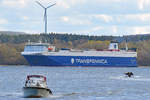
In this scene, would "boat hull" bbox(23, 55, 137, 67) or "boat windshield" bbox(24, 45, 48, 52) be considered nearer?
"boat hull" bbox(23, 55, 137, 67)

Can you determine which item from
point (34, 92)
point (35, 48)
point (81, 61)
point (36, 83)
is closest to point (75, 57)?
point (81, 61)

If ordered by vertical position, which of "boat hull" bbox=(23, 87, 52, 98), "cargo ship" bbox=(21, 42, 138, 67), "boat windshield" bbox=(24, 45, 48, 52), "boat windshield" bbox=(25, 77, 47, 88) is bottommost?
"boat hull" bbox=(23, 87, 52, 98)

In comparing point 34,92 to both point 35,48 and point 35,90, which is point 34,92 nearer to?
point 35,90

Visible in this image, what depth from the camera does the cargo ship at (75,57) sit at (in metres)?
181

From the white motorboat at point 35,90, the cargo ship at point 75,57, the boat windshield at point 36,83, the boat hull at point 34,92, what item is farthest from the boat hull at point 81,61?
the boat hull at point 34,92

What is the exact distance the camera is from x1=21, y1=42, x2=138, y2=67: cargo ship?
181m

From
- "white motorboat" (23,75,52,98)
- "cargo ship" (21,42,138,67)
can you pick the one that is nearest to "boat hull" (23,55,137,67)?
"cargo ship" (21,42,138,67)

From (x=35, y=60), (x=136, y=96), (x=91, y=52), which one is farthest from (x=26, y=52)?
(x=136, y=96)

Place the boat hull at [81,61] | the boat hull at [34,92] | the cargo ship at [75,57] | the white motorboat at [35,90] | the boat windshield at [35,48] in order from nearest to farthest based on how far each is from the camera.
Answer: the white motorboat at [35,90] → the boat hull at [34,92] → the boat hull at [81,61] → the cargo ship at [75,57] → the boat windshield at [35,48]

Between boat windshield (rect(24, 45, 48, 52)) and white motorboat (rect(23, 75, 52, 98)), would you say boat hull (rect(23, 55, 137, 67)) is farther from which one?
white motorboat (rect(23, 75, 52, 98))

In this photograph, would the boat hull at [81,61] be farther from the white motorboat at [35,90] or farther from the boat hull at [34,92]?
the boat hull at [34,92]

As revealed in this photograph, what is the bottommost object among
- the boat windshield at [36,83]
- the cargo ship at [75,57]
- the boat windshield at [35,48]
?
the boat windshield at [36,83]

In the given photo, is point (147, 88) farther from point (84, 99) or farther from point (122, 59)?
point (122, 59)

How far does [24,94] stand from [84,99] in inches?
241
